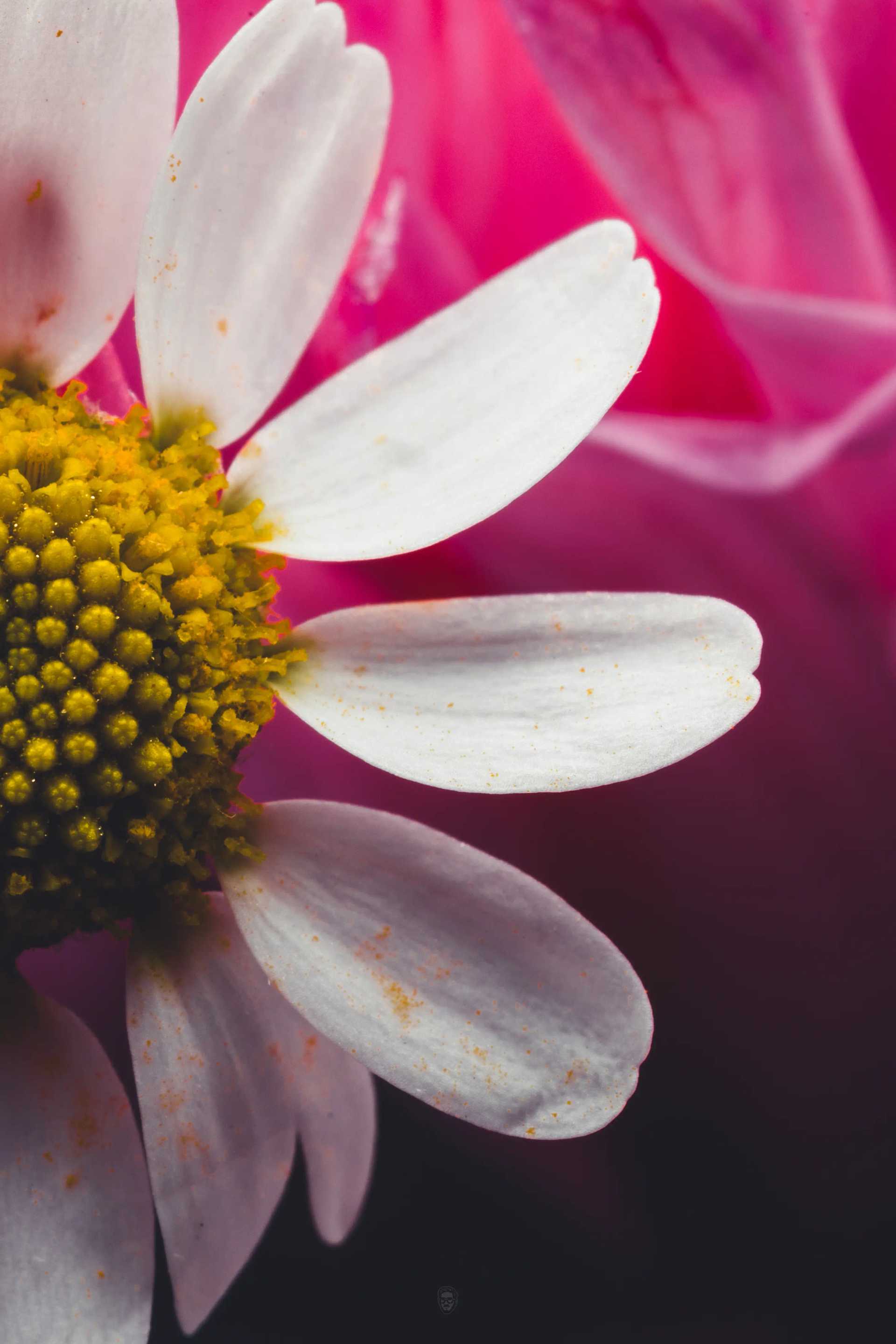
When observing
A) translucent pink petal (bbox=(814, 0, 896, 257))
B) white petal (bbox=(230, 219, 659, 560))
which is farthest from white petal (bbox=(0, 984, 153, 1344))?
translucent pink petal (bbox=(814, 0, 896, 257))

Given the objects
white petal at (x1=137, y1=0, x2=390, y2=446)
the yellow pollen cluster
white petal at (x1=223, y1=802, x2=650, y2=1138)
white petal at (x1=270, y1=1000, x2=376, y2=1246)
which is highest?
white petal at (x1=137, y1=0, x2=390, y2=446)

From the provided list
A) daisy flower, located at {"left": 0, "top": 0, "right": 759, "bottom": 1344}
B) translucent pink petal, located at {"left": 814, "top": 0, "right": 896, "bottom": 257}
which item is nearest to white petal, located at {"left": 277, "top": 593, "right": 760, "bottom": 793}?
daisy flower, located at {"left": 0, "top": 0, "right": 759, "bottom": 1344}

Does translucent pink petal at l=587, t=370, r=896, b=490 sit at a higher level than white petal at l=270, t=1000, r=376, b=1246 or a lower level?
higher

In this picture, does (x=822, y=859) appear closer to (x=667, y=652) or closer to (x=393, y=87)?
(x=667, y=652)

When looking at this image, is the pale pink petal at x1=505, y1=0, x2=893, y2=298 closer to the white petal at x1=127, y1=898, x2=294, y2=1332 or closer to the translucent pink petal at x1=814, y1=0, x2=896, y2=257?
the translucent pink petal at x1=814, y1=0, x2=896, y2=257

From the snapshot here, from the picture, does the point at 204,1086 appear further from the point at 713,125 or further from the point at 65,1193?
the point at 713,125

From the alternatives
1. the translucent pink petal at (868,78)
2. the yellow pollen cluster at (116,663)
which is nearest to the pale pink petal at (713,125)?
the translucent pink petal at (868,78)

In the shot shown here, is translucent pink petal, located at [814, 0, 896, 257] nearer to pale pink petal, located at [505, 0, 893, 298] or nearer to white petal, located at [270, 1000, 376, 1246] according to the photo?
pale pink petal, located at [505, 0, 893, 298]

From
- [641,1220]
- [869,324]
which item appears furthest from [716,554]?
[641,1220]

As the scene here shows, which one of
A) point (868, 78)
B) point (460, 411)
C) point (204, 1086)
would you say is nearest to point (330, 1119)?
point (204, 1086)
